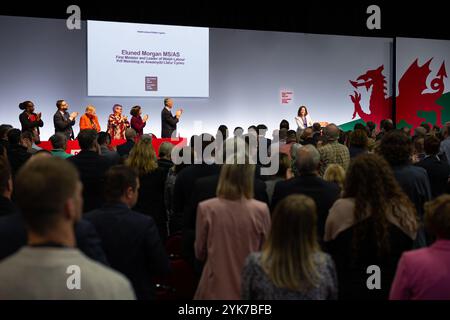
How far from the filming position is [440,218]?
2.13 m

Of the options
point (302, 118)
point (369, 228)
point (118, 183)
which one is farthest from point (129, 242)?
point (302, 118)

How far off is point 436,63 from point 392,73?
4.71 ft

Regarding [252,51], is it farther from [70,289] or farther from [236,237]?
[70,289]

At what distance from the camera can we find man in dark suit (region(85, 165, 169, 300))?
2.61m

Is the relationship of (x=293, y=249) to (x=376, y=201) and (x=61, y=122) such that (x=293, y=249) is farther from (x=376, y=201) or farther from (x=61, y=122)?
(x=61, y=122)

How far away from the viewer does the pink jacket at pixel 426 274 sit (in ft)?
6.87

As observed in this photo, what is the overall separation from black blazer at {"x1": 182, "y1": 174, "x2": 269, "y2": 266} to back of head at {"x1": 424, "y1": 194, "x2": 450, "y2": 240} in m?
1.19

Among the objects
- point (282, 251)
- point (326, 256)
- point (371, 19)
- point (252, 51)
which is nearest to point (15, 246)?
point (282, 251)

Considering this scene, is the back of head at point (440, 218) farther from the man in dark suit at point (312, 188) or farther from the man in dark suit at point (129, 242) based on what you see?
the man in dark suit at point (129, 242)

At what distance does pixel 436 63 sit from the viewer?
15.0 metres

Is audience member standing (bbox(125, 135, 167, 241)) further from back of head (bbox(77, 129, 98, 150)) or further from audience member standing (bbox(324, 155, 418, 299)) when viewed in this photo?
audience member standing (bbox(324, 155, 418, 299))

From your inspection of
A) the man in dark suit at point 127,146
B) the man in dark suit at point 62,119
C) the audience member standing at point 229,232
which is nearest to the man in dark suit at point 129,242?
the audience member standing at point 229,232

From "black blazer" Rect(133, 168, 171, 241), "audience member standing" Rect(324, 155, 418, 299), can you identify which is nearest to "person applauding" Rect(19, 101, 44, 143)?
"black blazer" Rect(133, 168, 171, 241)

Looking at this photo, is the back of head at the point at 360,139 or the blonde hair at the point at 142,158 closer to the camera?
the blonde hair at the point at 142,158
